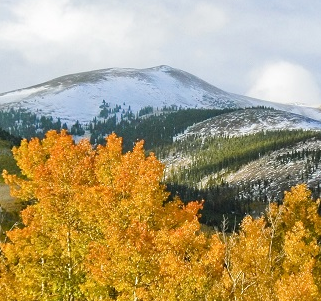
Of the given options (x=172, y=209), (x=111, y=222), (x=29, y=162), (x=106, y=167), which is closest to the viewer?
(x=111, y=222)

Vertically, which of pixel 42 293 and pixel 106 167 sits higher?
pixel 106 167

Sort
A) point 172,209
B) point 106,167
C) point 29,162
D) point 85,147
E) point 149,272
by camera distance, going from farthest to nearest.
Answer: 1. point 29,162
2. point 85,147
3. point 106,167
4. point 172,209
5. point 149,272

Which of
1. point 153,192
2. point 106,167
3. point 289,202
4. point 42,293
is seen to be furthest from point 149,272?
point 289,202

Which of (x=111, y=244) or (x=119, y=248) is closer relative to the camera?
(x=119, y=248)

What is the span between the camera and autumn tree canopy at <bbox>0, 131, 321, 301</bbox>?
32344 millimetres

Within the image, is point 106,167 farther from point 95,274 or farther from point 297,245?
Answer: point 297,245

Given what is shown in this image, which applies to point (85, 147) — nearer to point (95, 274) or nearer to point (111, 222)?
point (111, 222)

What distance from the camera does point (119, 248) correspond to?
32.3 m

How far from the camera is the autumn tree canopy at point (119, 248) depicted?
3234cm

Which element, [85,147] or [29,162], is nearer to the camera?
[85,147]

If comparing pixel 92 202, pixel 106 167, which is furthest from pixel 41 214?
pixel 106 167

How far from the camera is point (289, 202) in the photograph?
163 feet

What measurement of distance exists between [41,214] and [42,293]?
6.41m

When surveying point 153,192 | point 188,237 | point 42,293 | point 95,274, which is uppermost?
point 153,192
